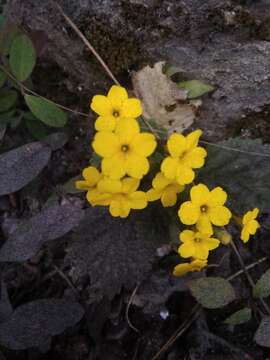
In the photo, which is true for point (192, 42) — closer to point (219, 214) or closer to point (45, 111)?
point (45, 111)

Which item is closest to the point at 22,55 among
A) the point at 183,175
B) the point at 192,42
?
the point at 192,42

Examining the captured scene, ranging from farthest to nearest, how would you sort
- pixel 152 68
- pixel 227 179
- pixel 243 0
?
1. pixel 152 68
2. pixel 243 0
3. pixel 227 179

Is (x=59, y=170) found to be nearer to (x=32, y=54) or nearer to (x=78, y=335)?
(x=32, y=54)

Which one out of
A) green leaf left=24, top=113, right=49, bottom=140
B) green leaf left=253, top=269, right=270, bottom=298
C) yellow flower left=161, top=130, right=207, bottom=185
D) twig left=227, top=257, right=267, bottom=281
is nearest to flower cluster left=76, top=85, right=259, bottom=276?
yellow flower left=161, top=130, right=207, bottom=185

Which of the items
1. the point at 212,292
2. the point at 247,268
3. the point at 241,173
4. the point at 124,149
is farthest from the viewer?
the point at 247,268

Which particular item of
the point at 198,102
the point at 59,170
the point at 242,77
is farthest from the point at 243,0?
the point at 59,170

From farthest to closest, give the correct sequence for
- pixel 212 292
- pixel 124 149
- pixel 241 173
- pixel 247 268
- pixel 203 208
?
1. pixel 247 268
2. pixel 212 292
3. pixel 241 173
4. pixel 203 208
5. pixel 124 149

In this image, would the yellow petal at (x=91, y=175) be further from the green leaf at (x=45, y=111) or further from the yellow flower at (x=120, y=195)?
the green leaf at (x=45, y=111)
